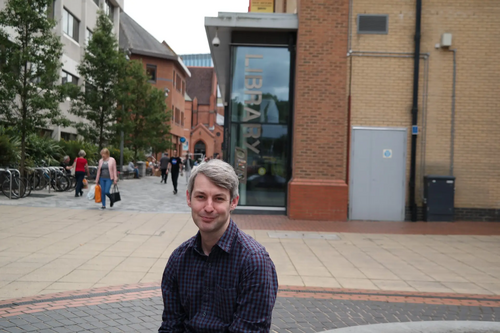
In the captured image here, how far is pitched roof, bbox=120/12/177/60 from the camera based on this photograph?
50.2 m

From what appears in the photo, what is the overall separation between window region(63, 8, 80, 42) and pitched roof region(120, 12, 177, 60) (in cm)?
1523

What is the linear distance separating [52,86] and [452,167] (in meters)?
13.4

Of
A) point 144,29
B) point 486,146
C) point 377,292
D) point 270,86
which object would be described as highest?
point 144,29

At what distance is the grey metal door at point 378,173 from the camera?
43.8ft

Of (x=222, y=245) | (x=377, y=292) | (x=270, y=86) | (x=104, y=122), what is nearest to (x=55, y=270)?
(x=377, y=292)

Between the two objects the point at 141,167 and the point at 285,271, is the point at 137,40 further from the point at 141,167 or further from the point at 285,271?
the point at 285,271

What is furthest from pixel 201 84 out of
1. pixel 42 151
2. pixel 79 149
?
pixel 42 151

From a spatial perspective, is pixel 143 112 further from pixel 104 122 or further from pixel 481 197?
pixel 481 197

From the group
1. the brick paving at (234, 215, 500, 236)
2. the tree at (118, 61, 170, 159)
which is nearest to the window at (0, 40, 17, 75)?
the brick paving at (234, 215, 500, 236)

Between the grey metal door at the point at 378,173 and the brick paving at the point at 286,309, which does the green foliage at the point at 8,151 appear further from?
the brick paving at the point at 286,309

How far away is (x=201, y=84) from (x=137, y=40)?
41.3 m

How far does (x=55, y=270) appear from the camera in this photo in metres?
6.77

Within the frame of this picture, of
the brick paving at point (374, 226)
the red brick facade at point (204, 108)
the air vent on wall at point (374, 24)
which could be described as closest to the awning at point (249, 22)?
the air vent on wall at point (374, 24)

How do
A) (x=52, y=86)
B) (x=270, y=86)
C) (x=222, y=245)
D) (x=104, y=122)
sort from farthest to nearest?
(x=104, y=122) < (x=52, y=86) < (x=270, y=86) < (x=222, y=245)
